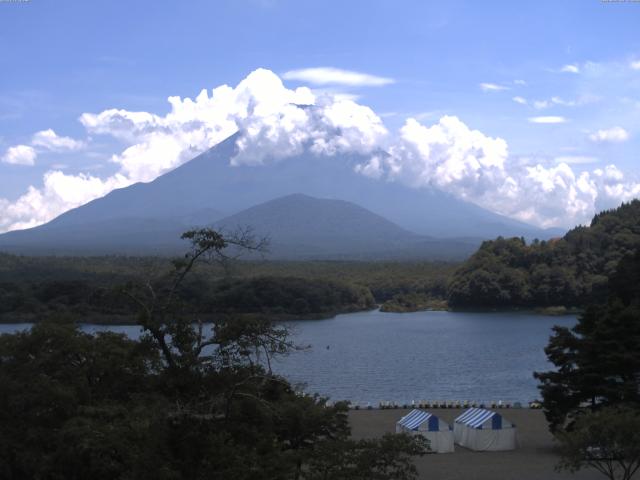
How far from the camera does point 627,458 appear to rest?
1064 cm

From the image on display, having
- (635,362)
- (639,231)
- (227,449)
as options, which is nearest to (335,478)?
(227,449)

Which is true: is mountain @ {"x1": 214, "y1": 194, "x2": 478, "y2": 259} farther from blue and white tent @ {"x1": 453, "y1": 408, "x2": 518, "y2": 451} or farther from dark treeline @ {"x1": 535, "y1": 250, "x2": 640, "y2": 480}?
dark treeline @ {"x1": 535, "y1": 250, "x2": 640, "y2": 480}

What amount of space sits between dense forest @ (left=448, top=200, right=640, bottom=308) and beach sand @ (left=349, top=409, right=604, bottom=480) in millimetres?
31987

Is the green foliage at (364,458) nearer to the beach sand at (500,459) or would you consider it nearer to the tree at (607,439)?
the tree at (607,439)

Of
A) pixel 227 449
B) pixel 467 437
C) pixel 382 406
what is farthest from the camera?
pixel 382 406

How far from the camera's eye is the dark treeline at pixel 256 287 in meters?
42.2

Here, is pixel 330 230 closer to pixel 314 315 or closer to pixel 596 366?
pixel 314 315

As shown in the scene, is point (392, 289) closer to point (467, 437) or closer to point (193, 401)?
point (467, 437)

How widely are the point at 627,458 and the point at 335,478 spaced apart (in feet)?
16.0

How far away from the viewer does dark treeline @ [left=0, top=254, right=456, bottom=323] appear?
4216 centimetres

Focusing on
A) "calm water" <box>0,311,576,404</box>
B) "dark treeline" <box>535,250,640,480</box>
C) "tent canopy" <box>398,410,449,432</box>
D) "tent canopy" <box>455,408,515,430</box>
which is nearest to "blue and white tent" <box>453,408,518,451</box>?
"tent canopy" <box>455,408,515,430</box>

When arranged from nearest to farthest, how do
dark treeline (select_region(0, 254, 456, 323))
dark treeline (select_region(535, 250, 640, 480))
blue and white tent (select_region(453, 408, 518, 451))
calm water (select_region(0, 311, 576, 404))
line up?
dark treeline (select_region(535, 250, 640, 480)) → blue and white tent (select_region(453, 408, 518, 451)) → calm water (select_region(0, 311, 576, 404)) → dark treeline (select_region(0, 254, 456, 323))

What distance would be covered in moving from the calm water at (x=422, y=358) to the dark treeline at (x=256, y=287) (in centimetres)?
217

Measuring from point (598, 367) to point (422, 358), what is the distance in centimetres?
1674
